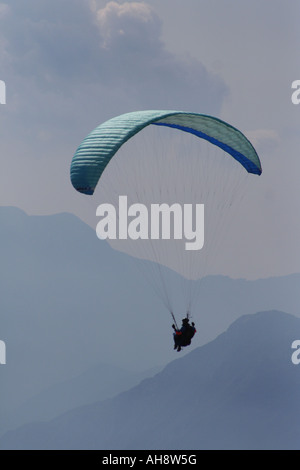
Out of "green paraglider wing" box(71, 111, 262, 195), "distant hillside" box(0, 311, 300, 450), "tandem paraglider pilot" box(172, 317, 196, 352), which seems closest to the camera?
"green paraglider wing" box(71, 111, 262, 195)

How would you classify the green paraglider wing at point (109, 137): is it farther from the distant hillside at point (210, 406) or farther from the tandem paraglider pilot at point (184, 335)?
the distant hillside at point (210, 406)

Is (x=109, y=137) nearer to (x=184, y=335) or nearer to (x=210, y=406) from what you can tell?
(x=184, y=335)

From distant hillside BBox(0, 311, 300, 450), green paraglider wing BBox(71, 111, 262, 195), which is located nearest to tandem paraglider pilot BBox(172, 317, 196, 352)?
green paraglider wing BBox(71, 111, 262, 195)

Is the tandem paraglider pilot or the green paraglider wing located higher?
the green paraglider wing

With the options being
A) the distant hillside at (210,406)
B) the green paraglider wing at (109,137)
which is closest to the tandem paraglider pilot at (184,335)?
the green paraglider wing at (109,137)

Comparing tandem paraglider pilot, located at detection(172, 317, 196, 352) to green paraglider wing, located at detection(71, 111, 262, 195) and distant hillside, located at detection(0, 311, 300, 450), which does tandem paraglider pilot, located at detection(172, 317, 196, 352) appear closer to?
green paraglider wing, located at detection(71, 111, 262, 195)

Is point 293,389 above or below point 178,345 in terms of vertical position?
above

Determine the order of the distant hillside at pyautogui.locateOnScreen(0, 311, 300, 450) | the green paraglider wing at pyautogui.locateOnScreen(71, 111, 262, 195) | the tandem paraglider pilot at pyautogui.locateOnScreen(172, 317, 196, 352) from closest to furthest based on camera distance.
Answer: the green paraglider wing at pyautogui.locateOnScreen(71, 111, 262, 195) < the tandem paraglider pilot at pyautogui.locateOnScreen(172, 317, 196, 352) < the distant hillside at pyautogui.locateOnScreen(0, 311, 300, 450)
